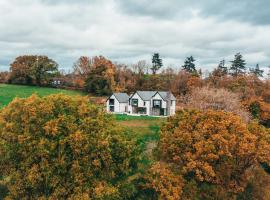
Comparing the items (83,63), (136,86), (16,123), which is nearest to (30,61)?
(83,63)

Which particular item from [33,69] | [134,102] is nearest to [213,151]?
[134,102]

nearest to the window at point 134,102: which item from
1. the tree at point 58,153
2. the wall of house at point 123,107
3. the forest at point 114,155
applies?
the wall of house at point 123,107

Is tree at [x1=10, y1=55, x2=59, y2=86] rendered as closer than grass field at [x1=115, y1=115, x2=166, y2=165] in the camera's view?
No

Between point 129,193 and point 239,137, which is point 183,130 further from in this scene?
point 129,193

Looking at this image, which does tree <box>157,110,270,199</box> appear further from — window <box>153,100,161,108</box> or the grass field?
window <box>153,100,161,108</box>

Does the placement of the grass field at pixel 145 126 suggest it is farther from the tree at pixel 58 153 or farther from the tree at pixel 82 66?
the tree at pixel 82 66

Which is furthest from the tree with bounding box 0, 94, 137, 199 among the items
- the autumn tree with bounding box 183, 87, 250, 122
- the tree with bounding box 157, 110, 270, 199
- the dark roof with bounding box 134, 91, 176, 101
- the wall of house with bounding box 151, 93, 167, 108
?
the dark roof with bounding box 134, 91, 176, 101
